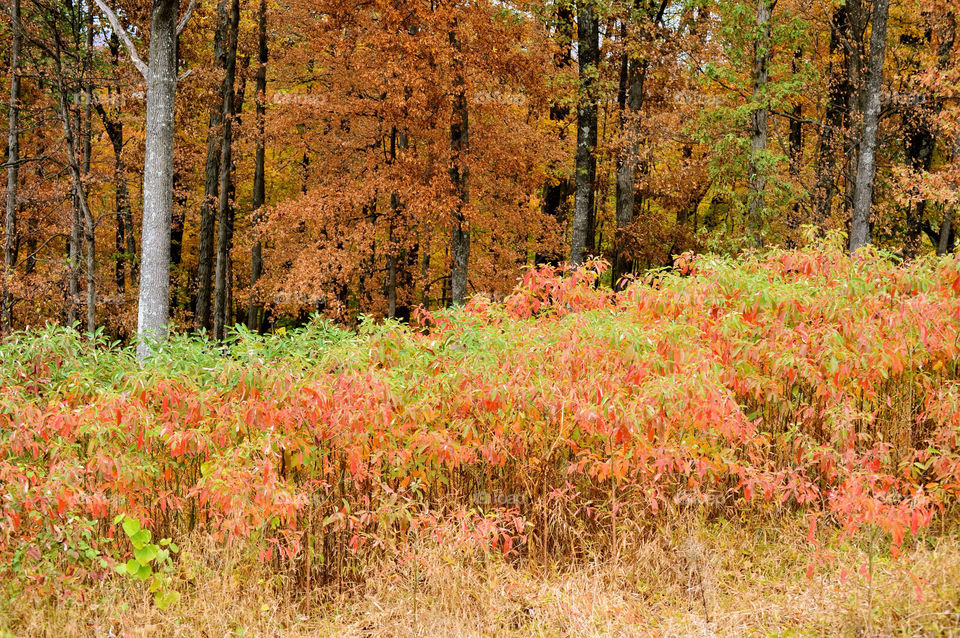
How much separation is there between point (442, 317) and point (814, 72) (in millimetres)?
13081

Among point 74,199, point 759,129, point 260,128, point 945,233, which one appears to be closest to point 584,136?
point 759,129

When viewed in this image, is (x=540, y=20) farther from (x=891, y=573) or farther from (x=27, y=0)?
(x=891, y=573)

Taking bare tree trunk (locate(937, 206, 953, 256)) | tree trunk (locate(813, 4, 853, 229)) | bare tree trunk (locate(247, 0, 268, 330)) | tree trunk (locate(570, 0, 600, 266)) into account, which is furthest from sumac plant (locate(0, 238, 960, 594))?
bare tree trunk (locate(937, 206, 953, 256))

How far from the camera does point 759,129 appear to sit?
51.2ft

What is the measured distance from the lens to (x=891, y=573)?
4711mm

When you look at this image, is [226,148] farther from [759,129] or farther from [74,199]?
[759,129]

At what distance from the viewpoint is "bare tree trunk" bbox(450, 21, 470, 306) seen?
53.1 feet

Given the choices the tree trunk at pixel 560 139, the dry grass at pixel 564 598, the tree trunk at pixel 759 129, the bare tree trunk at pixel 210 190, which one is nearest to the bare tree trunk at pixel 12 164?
the bare tree trunk at pixel 210 190

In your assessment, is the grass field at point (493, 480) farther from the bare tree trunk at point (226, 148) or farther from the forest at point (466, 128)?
the bare tree trunk at point (226, 148)

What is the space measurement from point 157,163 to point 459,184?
30.1ft

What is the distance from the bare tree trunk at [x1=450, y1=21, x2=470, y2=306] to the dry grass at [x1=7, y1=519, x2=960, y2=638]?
36.6 ft

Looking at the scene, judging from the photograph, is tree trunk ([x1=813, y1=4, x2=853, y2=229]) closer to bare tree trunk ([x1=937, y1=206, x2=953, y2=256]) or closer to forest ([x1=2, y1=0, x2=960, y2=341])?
forest ([x1=2, y1=0, x2=960, y2=341])

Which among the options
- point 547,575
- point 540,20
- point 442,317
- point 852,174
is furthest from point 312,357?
point 852,174

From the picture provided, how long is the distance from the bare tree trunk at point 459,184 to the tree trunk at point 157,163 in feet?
27.4
